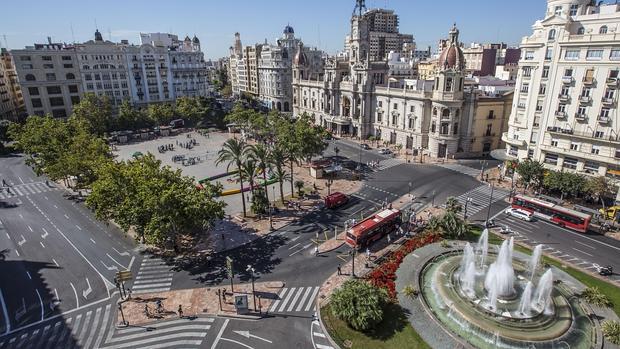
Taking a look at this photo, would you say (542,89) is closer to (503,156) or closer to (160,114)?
(503,156)

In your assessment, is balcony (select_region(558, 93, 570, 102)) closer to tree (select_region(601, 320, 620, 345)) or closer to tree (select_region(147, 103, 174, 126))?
tree (select_region(601, 320, 620, 345))

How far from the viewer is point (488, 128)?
93.2 metres

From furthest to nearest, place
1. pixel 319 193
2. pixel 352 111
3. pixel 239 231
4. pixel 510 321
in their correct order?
pixel 352 111
pixel 319 193
pixel 239 231
pixel 510 321

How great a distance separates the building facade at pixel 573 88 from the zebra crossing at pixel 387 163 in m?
28.0

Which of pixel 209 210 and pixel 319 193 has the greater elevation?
pixel 209 210

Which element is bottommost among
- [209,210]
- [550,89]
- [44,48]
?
[209,210]

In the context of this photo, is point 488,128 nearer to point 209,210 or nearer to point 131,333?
point 209,210

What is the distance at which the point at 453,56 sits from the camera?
87062 millimetres

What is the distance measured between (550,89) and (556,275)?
40098mm

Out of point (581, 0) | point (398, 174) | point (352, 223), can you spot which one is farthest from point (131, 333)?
point (581, 0)

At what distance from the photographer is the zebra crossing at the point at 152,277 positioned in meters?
43.9

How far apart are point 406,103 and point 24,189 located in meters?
94.2

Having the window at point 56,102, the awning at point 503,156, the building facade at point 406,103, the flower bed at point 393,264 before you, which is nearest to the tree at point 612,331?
the flower bed at point 393,264

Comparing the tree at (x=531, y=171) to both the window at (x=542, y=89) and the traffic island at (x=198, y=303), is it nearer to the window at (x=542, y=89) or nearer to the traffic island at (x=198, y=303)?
the window at (x=542, y=89)
